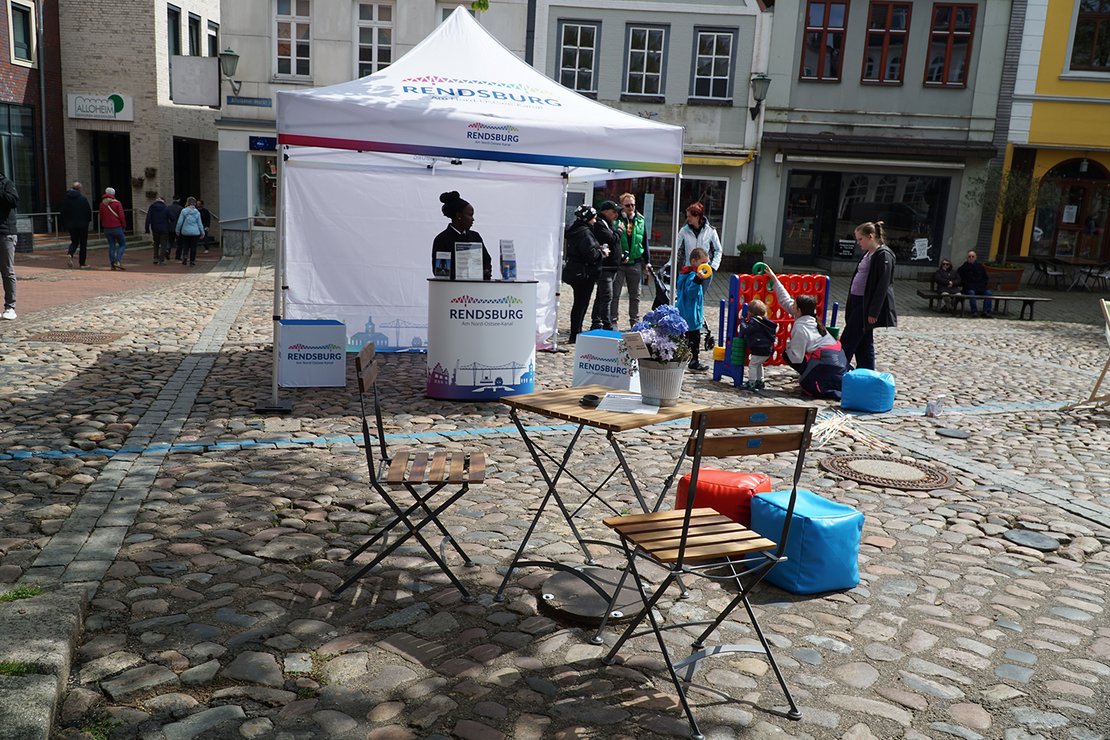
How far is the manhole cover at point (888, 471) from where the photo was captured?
661 cm

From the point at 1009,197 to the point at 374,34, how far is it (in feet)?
54.0

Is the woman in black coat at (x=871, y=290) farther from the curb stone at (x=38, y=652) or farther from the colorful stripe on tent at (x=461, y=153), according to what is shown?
the curb stone at (x=38, y=652)

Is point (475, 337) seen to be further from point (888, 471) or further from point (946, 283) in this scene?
point (946, 283)

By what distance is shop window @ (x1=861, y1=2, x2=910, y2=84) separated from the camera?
82.2 ft

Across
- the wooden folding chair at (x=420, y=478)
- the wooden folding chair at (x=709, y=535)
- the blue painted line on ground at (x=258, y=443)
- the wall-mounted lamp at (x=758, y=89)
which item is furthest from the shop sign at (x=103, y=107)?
the wooden folding chair at (x=709, y=535)

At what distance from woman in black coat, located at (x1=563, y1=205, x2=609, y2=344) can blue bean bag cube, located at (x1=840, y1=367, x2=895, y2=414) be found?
12.8ft

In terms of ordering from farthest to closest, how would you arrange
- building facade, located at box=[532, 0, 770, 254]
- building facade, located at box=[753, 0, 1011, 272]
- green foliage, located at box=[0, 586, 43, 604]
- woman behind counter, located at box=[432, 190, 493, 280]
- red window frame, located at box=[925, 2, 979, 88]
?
building facade, located at box=[532, 0, 770, 254] → building facade, located at box=[753, 0, 1011, 272] → red window frame, located at box=[925, 2, 979, 88] → woman behind counter, located at box=[432, 190, 493, 280] → green foliage, located at box=[0, 586, 43, 604]

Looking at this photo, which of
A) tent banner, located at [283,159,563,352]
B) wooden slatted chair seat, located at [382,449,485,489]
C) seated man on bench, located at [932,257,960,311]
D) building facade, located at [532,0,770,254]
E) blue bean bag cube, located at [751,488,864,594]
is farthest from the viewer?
building facade, located at [532,0,770,254]

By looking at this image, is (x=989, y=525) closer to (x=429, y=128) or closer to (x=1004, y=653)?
(x=1004, y=653)

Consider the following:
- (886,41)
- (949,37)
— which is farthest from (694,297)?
(949,37)

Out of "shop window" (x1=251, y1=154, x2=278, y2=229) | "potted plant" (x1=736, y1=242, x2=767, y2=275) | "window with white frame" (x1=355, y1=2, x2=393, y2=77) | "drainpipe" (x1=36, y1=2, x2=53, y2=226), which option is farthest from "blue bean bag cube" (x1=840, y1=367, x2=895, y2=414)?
"drainpipe" (x1=36, y1=2, x2=53, y2=226)

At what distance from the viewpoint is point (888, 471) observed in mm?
6906

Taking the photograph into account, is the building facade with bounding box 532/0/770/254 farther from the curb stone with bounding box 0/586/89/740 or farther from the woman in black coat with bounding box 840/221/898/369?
the curb stone with bounding box 0/586/89/740

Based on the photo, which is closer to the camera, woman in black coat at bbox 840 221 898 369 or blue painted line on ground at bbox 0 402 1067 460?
blue painted line on ground at bbox 0 402 1067 460
